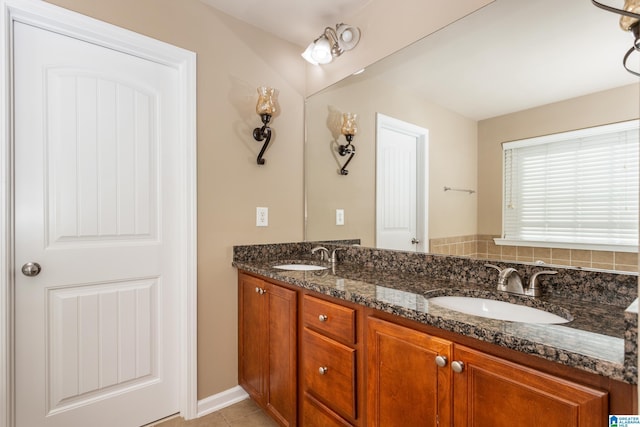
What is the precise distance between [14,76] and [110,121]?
1.23ft

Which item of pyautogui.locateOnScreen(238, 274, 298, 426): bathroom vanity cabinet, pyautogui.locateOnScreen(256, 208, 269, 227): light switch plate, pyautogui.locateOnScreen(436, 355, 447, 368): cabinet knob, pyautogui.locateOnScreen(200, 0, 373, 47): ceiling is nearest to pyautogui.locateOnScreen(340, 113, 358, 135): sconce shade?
pyautogui.locateOnScreen(200, 0, 373, 47): ceiling

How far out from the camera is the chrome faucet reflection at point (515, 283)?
115cm

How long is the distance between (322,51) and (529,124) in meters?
1.33

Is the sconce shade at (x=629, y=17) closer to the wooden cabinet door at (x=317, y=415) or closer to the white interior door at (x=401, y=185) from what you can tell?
the white interior door at (x=401, y=185)

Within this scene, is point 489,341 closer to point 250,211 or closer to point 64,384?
point 250,211

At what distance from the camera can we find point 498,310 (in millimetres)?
1150

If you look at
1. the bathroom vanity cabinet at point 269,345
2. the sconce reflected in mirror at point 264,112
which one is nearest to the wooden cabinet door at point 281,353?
the bathroom vanity cabinet at point 269,345

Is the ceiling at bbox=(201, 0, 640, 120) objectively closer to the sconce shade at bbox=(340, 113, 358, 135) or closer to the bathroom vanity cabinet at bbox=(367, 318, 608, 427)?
the sconce shade at bbox=(340, 113, 358, 135)

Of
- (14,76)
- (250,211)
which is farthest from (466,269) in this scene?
(14,76)

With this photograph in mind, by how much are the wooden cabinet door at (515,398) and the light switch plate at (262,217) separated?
56.8 inches

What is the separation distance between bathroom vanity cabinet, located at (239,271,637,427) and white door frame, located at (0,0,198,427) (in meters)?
0.33

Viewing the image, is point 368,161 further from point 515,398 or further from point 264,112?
point 515,398

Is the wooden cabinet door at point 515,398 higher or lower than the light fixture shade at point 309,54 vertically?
lower

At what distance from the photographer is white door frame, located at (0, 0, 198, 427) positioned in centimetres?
133
